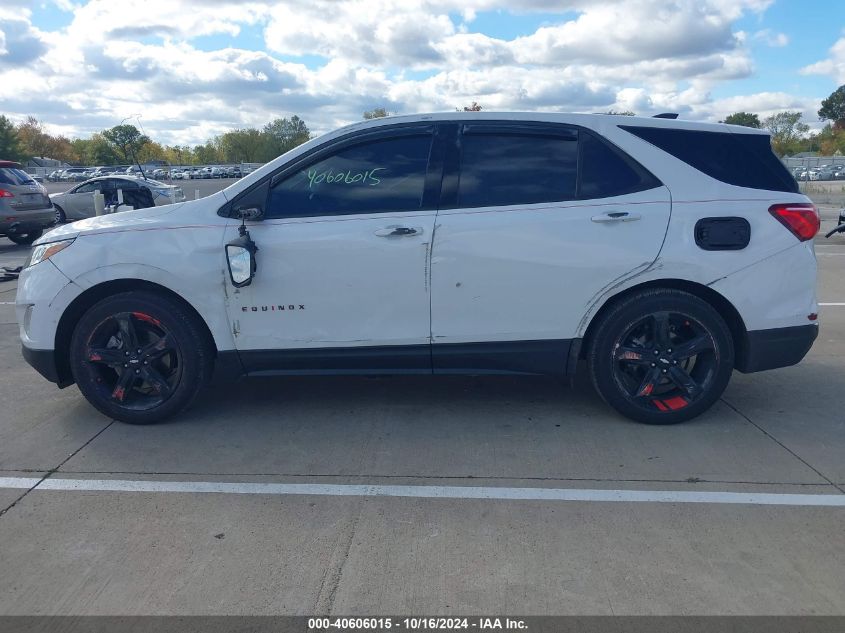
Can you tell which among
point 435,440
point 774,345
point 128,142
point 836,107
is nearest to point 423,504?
point 435,440

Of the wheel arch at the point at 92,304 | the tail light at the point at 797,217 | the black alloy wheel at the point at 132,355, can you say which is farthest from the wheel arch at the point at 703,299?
the black alloy wheel at the point at 132,355

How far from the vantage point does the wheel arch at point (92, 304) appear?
4.71 meters

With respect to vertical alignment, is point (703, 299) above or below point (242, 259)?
below

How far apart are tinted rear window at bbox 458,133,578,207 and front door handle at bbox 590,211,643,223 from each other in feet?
0.73

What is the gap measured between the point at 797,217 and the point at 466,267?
2058 millimetres

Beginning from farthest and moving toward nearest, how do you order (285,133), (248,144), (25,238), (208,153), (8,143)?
(208,153)
(8,143)
(248,144)
(25,238)
(285,133)

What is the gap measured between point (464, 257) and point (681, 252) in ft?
4.33

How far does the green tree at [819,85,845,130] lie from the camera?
10938 cm

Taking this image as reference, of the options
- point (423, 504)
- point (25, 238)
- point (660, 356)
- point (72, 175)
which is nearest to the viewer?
point (423, 504)

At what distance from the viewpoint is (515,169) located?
4.65 m

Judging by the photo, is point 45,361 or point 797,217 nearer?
point 797,217

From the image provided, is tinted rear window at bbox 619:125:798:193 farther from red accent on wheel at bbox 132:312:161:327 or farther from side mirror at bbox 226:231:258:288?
red accent on wheel at bbox 132:312:161:327

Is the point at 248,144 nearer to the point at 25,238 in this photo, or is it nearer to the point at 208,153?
the point at 25,238

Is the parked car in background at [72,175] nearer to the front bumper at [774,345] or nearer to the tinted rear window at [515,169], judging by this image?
the tinted rear window at [515,169]
